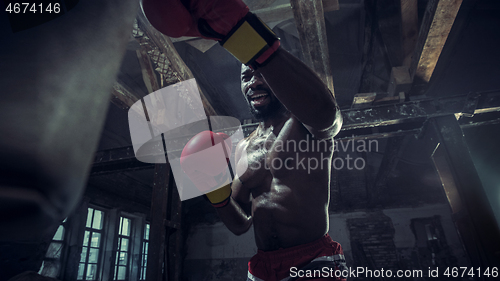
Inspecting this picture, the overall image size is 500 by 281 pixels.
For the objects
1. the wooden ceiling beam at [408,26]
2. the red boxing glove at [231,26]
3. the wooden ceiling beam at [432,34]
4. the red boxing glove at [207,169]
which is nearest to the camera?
the red boxing glove at [231,26]

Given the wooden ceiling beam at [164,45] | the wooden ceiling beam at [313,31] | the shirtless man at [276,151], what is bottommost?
the shirtless man at [276,151]

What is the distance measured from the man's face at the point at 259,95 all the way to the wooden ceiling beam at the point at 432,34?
1.48m

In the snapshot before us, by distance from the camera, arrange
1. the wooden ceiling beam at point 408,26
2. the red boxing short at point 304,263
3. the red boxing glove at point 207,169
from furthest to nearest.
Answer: the wooden ceiling beam at point 408,26 < the red boxing glove at point 207,169 < the red boxing short at point 304,263

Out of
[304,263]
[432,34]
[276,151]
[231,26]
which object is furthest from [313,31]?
[304,263]

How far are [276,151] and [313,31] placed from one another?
1309mm

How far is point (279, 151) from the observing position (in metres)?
1.50

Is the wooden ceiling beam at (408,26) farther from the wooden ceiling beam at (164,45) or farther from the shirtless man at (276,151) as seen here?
the wooden ceiling beam at (164,45)

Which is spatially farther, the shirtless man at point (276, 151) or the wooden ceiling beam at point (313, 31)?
the wooden ceiling beam at point (313, 31)

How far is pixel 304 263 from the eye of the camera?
1.22 metres

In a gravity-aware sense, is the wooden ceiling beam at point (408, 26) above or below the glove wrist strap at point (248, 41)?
above

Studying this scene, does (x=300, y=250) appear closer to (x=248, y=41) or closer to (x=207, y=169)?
(x=207, y=169)

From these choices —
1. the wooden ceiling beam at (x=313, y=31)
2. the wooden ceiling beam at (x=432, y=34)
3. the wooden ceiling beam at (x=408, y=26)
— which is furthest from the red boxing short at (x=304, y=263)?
the wooden ceiling beam at (x=408, y=26)

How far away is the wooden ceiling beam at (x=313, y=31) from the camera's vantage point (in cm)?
205

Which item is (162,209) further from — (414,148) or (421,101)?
(414,148)
